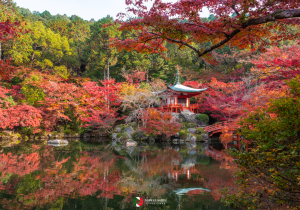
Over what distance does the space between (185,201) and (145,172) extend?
223cm

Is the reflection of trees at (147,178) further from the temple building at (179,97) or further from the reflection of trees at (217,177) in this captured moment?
the temple building at (179,97)

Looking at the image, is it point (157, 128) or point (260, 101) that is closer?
point (260, 101)

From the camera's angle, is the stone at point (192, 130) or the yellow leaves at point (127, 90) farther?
the yellow leaves at point (127, 90)

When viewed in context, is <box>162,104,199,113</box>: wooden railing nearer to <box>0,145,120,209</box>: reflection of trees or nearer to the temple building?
the temple building

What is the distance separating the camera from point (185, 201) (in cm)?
368

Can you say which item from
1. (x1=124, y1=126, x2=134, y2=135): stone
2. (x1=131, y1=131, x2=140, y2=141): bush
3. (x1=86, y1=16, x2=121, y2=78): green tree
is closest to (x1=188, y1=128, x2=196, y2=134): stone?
(x1=131, y1=131, x2=140, y2=141): bush

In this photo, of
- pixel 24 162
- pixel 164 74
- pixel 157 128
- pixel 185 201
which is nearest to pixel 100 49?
pixel 164 74

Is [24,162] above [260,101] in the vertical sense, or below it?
below

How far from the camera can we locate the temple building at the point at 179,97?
56.7 ft

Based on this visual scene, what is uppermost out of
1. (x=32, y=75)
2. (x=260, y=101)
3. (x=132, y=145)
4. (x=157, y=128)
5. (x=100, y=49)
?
(x=100, y=49)

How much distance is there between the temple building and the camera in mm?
17297

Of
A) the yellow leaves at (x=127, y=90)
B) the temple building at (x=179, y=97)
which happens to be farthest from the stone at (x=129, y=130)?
the temple building at (x=179, y=97)

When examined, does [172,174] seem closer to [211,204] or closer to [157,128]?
[211,204]

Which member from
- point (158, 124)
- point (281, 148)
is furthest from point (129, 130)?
point (281, 148)
